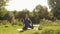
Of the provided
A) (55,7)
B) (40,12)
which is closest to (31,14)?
(40,12)

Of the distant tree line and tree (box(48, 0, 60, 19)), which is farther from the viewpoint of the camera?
tree (box(48, 0, 60, 19))

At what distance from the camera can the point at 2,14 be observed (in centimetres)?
3238

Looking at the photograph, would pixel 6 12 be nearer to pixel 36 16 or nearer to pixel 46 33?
pixel 36 16

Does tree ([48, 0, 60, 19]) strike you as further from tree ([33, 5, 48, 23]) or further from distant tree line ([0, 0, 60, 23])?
tree ([33, 5, 48, 23])

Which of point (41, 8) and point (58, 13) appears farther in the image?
point (58, 13)

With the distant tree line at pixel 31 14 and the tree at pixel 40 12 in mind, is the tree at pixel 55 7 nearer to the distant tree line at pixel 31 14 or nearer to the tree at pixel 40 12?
the distant tree line at pixel 31 14

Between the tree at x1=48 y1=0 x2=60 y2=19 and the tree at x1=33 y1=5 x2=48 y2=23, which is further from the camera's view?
the tree at x1=48 y1=0 x2=60 y2=19

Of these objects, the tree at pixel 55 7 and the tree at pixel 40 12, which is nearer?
the tree at pixel 40 12

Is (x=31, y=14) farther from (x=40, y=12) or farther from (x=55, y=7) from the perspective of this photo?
(x=55, y=7)

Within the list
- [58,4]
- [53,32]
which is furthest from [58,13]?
[53,32]

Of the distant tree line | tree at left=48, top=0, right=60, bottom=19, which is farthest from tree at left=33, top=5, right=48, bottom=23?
tree at left=48, top=0, right=60, bottom=19

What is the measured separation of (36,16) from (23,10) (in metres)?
2.69

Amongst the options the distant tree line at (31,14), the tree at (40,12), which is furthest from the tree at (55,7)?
the tree at (40,12)

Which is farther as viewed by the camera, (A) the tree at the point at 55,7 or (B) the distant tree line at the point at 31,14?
(A) the tree at the point at 55,7
